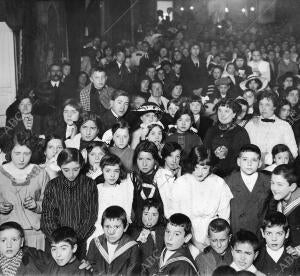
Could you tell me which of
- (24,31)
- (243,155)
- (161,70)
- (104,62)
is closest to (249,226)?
(243,155)

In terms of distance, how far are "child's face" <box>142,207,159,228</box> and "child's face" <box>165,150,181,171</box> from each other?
2.04 feet

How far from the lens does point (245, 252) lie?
359cm

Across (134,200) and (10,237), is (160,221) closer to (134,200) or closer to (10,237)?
(134,200)

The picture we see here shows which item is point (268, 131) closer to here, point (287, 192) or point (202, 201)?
point (287, 192)

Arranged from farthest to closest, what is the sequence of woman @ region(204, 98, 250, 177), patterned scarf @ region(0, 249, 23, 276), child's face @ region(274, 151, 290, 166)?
woman @ region(204, 98, 250, 177) < child's face @ region(274, 151, 290, 166) < patterned scarf @ region(0, 249, 23, 276)

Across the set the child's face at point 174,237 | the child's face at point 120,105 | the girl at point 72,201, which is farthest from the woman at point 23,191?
the child's face at point 120,105

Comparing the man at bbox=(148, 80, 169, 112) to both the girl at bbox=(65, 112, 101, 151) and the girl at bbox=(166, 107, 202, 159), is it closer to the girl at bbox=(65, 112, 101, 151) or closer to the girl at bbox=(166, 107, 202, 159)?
the girl at bbox=(166, 107, 202, 159)

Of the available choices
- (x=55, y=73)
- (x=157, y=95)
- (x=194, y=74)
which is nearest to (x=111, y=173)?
(x=157, y=95)

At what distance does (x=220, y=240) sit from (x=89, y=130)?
1.90 m

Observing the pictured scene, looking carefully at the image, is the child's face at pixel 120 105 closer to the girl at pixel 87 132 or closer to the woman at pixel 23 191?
the girl at pixel 87 132

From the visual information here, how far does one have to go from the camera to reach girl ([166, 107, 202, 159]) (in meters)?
5.23

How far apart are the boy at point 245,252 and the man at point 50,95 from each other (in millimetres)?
3143

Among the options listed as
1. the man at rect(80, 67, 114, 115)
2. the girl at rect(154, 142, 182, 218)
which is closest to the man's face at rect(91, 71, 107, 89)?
the man at rect(80, 67, 114, 115)

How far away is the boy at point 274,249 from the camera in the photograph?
145 inches
